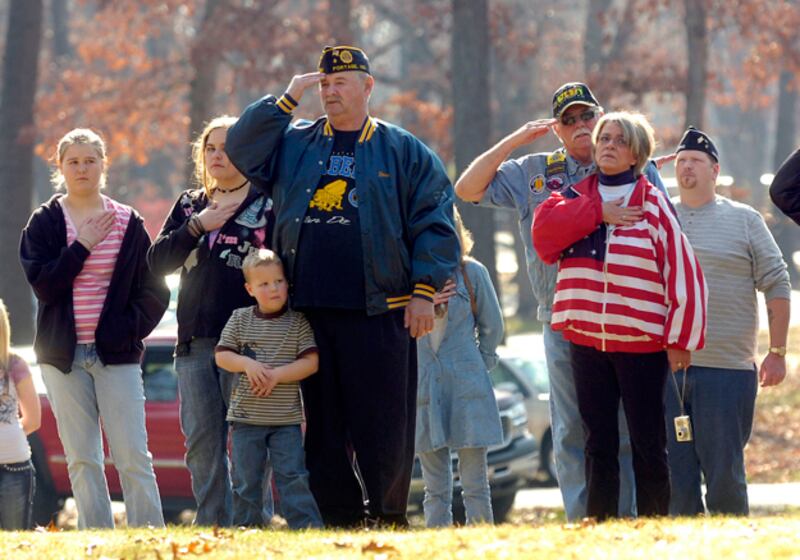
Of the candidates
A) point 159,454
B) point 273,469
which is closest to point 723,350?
point 273,469

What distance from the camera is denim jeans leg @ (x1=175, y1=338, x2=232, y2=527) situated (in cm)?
753

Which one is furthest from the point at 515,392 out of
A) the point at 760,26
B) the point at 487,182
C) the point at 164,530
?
the point at 760,26

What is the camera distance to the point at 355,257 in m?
6.69

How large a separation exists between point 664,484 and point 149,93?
77.3 ft

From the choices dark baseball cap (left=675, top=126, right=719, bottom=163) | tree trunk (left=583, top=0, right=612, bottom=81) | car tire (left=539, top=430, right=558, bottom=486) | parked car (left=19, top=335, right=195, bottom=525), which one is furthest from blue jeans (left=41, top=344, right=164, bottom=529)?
tree trunk (left=583, top=0, right=612, bottom=81)

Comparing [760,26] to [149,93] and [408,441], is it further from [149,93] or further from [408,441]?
[408,441]

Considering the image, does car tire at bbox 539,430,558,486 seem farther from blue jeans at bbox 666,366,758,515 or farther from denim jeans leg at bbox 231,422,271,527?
denim jeans leg at bbox 231,422,271,527

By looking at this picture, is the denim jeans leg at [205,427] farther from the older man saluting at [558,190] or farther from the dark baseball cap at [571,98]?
the dark baseball cap at [571,98]

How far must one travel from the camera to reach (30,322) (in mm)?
20109

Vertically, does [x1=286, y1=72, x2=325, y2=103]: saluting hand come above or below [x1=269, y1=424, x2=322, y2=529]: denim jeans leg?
above

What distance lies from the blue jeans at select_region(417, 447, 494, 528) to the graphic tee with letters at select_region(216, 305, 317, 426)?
73.1 inches

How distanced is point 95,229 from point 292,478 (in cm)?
178

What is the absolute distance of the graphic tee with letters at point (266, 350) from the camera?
7.08m

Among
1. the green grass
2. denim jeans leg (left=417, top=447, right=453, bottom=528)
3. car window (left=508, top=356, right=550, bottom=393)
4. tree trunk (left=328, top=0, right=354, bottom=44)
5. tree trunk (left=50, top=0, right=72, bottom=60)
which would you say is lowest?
denim jeans leg (left=417, top=447, right=453, bottom=528)
